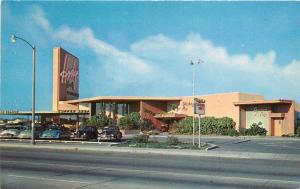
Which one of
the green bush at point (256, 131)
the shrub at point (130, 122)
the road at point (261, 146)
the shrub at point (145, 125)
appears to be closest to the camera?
the road at point (261, 146)

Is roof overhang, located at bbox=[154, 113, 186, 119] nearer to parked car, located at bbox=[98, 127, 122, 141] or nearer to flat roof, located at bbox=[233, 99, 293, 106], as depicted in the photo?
flat roof, located at bbox=[233, 99, 293, 106]

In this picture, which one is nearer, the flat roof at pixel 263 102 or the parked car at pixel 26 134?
the parked car at pixel 26 134

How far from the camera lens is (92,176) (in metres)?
14.2

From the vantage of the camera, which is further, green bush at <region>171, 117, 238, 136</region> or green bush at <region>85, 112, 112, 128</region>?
green bush at <region>85, 112, 112, 128</region>

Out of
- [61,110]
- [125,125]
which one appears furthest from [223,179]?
[61,110]

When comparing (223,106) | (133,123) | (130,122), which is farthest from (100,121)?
(223,106)

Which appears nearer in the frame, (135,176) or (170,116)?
(135,176)

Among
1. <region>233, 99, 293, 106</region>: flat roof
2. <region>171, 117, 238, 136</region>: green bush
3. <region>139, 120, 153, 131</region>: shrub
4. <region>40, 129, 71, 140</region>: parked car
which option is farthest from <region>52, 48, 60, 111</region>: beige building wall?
<region>40, 129, 71, 140</region>: parked car

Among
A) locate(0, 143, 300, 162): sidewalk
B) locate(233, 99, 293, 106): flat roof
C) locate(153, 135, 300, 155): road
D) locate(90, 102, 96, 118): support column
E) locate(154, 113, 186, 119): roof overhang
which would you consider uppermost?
locate(233, 99, 293, 106): flat roof

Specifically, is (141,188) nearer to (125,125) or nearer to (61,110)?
(125,125)

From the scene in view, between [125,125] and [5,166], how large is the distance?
142 ft

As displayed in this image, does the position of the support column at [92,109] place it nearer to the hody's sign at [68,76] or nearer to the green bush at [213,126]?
the hody's sign at [68,76]

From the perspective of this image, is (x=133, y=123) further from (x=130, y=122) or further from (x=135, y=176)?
(x=135, y=176)

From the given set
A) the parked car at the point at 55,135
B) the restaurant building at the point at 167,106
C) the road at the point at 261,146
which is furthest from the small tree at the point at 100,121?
the road at the point at 261,146
